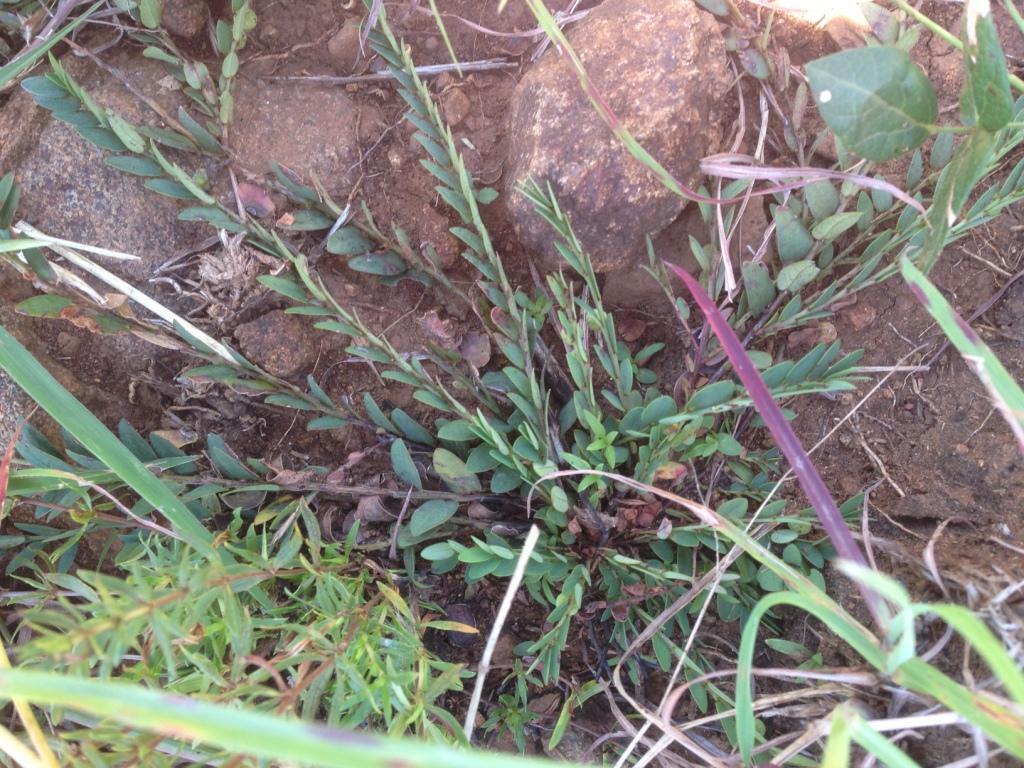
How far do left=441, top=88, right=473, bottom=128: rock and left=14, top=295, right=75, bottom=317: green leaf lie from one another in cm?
92

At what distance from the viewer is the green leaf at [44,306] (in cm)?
151

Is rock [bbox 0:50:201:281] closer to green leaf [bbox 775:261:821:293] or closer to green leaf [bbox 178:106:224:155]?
green leaf [bbox 178:106:224:155]

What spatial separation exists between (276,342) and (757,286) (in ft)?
3.50

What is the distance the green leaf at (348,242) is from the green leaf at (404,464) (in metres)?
0.45

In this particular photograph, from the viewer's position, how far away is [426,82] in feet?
5.97

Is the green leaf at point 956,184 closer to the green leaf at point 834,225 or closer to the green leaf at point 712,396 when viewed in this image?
the green leaf at point 834,225

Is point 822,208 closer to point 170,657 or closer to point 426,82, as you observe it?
point 426,82

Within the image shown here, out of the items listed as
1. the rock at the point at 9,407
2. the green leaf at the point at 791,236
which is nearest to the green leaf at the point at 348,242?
the rock at the point at 9,407

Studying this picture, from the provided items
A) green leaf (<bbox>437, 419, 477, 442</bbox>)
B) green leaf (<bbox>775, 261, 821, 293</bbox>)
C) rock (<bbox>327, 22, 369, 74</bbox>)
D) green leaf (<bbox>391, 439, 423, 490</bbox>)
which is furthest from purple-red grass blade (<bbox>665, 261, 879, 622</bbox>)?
rock (<bbox>327, 22, 369, 74</bbox>)

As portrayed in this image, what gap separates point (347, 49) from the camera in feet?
6.03

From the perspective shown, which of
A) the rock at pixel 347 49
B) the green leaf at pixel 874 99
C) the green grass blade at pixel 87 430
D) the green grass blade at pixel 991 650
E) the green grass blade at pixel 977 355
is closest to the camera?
the green grass blade at pixel 991 650

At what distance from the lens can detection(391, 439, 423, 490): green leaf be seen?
63.6 inches

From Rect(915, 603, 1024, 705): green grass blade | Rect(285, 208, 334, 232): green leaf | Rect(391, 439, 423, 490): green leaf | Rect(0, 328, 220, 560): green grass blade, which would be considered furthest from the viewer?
Rect(285, 208, 334, 232): green leaf

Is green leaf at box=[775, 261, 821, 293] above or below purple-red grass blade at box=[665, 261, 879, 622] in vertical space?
below
